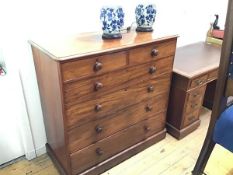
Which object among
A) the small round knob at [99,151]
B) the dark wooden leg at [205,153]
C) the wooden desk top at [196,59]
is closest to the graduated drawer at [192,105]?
the wooden desk top at [196,59]

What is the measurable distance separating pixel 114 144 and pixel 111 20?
81cm

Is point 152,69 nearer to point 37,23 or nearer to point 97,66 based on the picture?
point 97,66

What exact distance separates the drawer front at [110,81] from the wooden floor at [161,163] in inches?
24.9

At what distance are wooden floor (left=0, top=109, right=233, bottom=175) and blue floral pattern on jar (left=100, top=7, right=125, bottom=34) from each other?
0.95 metres

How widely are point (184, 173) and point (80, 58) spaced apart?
1100 mm

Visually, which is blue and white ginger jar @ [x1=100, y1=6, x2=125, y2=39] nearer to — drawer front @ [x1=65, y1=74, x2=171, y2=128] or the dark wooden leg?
drawer front @ [x1=65, y1=74, x2=171, y2=128]

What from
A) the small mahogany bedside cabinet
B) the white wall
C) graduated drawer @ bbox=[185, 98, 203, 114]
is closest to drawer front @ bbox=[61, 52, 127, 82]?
the white wall

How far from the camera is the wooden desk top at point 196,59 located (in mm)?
1794

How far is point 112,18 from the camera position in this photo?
4.43 feet

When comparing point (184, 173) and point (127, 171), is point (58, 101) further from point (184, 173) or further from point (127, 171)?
point (184, 173)

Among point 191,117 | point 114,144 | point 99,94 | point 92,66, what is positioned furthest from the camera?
point 191,117

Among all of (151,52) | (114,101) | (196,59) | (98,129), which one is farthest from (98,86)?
(196,59)

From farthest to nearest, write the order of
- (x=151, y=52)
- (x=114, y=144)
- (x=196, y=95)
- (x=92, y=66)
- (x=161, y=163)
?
1. (x=196, y=95)
2. (x=161, y=163)
3. (x=114, y=144)
4. (x=151, y=52)
5. (x=92, y=66)

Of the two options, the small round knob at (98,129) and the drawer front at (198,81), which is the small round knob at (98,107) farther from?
the drawer front at (198,81)
